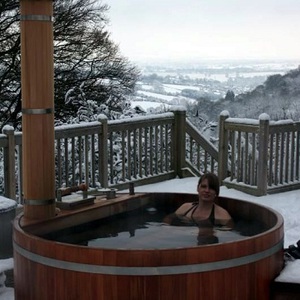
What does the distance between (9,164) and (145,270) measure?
3.67m

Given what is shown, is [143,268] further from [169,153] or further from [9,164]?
[169,153]

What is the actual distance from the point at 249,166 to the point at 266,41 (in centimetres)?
216

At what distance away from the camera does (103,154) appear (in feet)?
25.8

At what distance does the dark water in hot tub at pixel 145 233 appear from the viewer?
405 centimetres

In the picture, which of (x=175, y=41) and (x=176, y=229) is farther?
(x=175, y=41)

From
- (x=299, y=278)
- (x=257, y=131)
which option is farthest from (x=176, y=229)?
(x=257, y=131)

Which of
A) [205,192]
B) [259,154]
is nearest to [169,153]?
[259,154]

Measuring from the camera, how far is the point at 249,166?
8.12m

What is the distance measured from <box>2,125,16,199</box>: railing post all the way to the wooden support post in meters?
2.69

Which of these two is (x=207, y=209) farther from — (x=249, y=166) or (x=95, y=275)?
(x=249, y=166)

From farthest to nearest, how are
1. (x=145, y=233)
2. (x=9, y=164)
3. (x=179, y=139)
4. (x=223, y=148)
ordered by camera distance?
(x=179, y=139) → (x=223, y=148) → (x=9, y=164) → (x=145, y=233)

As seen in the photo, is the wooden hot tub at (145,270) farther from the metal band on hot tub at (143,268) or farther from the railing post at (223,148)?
the railing post at (223,148)

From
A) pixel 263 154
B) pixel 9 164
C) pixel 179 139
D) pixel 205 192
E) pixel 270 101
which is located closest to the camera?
pixel 205 192

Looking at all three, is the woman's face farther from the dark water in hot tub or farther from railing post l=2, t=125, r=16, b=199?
railing post l=2, t=125, r=16, b=199
